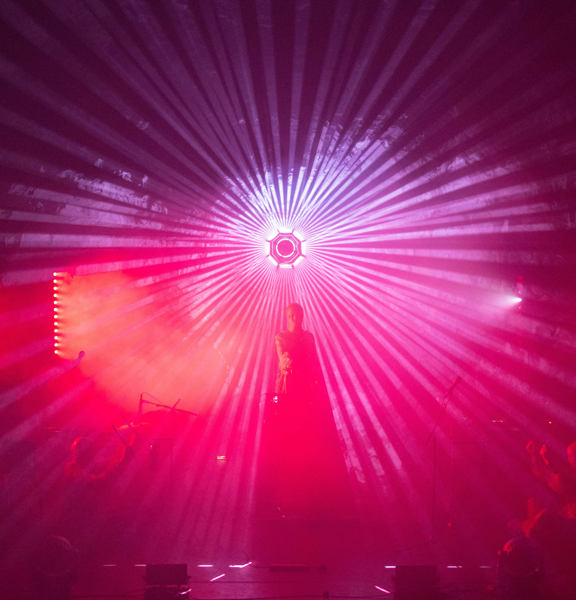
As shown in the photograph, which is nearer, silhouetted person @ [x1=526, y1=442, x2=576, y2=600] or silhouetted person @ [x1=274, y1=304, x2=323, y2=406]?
silhouetted person @ [x1=526, y1=442, x2=576, y2=600]

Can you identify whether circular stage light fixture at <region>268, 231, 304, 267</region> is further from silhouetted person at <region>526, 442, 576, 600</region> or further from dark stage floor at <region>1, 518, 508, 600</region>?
silhouetted person at <region>526, 442, 576, 600</region>

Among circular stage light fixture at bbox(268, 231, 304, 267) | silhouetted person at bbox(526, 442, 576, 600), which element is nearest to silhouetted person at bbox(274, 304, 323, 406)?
circular stage light fixture at bbox(268, 231, 304, 267)

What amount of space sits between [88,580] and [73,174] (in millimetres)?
3791

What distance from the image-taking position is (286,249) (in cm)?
786

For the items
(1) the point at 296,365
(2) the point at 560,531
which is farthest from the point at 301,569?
(1) the point at 296,365

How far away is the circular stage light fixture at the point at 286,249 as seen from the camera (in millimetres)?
7766

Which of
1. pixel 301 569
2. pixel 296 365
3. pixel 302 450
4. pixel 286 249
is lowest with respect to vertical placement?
pixel 301 569

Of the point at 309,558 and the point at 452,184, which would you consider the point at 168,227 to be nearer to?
the point at 452,184

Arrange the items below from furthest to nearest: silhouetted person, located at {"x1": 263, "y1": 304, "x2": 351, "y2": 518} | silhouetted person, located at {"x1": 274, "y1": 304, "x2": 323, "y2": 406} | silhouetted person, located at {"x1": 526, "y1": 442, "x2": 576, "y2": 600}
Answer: silhouetted person, located at {"x1": 274, "y1": 304, "x2": 323, "y2": 406} < silhouetted person, located at {"x1": 263, "y1": 304, "x2": 351, "y2": 518} < silhouetted person, located at {"x1": 526, "y1": 442, "x2": 576, "y2": 600}

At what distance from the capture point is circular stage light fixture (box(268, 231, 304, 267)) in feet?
25.5

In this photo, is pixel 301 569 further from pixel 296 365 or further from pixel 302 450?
pixel 296 365

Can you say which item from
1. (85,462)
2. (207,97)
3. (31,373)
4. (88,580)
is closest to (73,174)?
(207,97)

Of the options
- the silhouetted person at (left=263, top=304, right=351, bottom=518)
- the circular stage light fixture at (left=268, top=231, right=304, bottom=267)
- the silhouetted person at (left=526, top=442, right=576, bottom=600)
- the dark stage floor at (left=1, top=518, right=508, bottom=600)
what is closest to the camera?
the dark stage floor at (left=1, top=518, right=508, bottom=600)

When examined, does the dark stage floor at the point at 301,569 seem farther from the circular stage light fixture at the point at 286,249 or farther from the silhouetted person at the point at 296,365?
the circular stage light fixture at the point at 286,249
